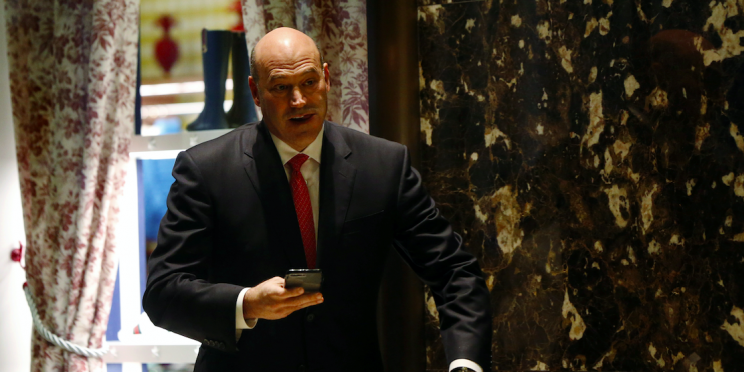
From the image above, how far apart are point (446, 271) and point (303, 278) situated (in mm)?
399

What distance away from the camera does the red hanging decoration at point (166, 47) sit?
247 cm

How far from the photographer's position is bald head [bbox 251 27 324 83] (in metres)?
1.29

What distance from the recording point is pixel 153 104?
2.50 meters

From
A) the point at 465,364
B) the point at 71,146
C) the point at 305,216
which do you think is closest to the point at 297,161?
the point at 305,216

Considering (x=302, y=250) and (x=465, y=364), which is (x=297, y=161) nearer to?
(x=302, y=250)

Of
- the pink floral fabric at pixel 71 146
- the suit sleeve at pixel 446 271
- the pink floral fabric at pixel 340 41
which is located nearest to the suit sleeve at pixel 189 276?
the suit sleeve at pixel 446 271

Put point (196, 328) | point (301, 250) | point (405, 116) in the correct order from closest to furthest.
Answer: point (196, 328) → point (301, 250) → point (405, 116)

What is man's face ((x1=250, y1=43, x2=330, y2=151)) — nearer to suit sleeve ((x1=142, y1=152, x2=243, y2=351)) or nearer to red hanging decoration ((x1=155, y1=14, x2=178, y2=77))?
suit sleeve ((x1=142, y1=152, x2=243, y2=351))

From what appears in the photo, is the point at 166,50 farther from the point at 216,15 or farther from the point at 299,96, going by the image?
the point at 299,96

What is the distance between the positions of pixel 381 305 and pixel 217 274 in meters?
0.69

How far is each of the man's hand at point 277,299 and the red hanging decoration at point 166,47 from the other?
163 centimetres

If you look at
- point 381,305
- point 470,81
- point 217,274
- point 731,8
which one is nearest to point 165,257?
point 217,274


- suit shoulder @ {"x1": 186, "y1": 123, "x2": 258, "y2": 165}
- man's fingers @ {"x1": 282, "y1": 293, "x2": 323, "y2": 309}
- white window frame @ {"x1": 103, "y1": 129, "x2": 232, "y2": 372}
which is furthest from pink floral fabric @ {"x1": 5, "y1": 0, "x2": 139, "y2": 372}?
man's fingers @ {"x1": 282, "y1": 293, "x2": 323, "y2": 309}

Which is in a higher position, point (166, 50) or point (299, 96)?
point (166, 50)
